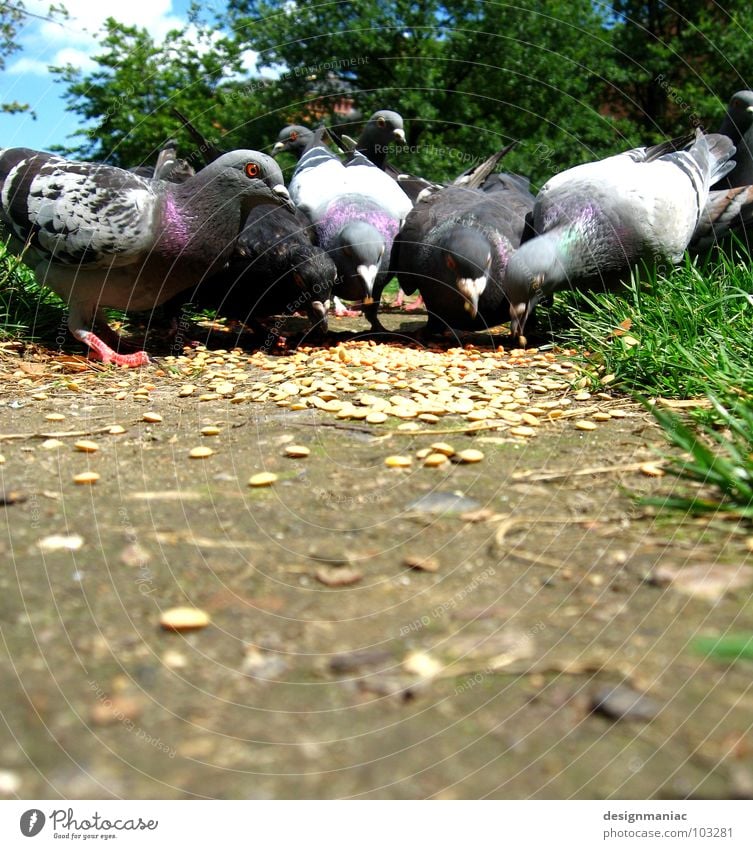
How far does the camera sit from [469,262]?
15.7ft

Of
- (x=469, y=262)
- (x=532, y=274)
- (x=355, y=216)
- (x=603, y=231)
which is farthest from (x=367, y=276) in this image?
(x=603, y=231)

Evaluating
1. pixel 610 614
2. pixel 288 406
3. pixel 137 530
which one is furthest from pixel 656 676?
pixel 288 406

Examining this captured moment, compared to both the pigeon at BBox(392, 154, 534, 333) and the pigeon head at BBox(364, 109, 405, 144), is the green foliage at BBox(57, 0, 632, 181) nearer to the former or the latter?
the pigeon head at BBox(364, 109, 405, 144)

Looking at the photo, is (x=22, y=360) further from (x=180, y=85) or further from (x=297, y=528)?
(x=180, y=85)

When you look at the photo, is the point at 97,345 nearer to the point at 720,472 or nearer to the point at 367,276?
the point at 367,276

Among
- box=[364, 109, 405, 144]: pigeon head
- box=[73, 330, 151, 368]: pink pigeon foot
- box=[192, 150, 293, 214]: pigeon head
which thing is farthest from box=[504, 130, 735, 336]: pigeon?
box=[364, 109, 405, 144]: pigeon head

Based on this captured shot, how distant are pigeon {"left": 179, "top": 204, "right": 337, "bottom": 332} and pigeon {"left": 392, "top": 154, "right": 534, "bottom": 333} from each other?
2.20ft

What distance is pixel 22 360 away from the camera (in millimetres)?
4426

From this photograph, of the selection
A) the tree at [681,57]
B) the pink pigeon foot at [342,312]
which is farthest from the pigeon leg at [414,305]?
the tree at [681,57]

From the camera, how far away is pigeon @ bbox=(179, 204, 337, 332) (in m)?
4.81

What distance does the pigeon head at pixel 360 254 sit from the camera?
16.8ft

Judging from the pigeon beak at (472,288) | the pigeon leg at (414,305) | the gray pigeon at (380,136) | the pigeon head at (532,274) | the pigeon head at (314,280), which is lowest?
the pigeon leg at (414,305)

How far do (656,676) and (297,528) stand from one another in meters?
1.03

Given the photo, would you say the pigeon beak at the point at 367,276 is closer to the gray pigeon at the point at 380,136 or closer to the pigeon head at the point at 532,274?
the pigeon head at the point at 532,274
